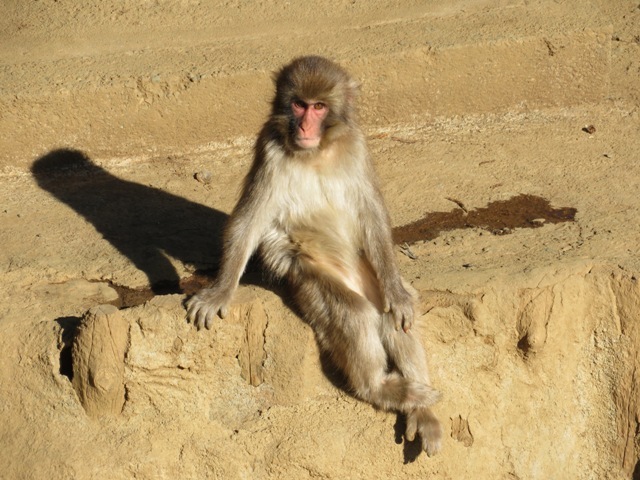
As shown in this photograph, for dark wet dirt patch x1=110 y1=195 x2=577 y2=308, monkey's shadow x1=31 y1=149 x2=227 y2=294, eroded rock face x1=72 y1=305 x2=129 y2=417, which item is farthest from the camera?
dark wet dirt patch x1=110 y1=195 x2=577 y2=308

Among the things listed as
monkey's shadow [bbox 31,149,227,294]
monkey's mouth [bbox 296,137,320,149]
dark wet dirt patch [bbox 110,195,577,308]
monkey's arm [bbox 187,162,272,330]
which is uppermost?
monkey's mouth [bbox 296,137,320,149]

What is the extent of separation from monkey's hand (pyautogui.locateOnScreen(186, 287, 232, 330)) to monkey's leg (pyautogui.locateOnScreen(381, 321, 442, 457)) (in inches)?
36.6

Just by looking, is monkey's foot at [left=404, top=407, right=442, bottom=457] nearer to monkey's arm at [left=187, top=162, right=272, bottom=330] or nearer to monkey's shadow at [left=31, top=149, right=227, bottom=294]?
monkey's arm at [left=187, top=162, right=272, bottom=330]

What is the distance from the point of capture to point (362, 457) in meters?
6.22

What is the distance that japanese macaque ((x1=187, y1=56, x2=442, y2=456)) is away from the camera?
5.96m

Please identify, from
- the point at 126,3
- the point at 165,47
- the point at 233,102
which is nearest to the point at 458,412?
the point at 233,102

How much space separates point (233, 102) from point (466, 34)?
2072mm

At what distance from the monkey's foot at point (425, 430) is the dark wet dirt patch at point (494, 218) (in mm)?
1497

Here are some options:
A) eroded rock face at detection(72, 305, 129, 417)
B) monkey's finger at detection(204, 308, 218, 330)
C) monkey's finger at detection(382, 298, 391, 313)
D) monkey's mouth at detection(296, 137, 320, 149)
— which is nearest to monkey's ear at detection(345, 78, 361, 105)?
monkey's mouth at detection(296, 137, 320, 149)

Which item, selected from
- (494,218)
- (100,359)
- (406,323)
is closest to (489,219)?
(494,218)

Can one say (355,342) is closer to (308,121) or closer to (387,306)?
(387,306)

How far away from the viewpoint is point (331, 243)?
6.32 m

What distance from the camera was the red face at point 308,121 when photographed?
6023 mm

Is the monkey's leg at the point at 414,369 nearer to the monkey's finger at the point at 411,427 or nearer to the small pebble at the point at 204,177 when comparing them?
the monkey's finger at the point at 411,427
